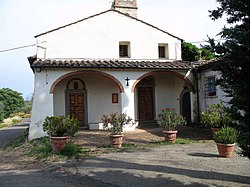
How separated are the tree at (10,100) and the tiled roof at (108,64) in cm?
3486

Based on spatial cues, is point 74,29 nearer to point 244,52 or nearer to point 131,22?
point 131,22

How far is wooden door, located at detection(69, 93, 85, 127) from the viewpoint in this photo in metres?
17.0

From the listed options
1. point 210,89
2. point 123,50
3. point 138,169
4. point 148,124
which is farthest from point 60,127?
point 210,89

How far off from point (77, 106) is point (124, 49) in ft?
15.2

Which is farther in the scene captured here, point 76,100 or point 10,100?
point 10,100

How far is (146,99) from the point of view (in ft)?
59.8

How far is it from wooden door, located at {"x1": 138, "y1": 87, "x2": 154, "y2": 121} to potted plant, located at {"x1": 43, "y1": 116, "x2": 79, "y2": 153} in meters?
7.86

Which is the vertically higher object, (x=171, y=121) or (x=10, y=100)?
(x=10, y=100)

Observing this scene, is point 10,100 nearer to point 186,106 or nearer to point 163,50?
point 163,50

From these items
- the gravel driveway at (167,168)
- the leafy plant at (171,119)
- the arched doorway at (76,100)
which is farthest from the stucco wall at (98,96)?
the gravel driveway at (167,168)

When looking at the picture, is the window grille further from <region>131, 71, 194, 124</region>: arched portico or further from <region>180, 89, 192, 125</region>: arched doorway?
<region>180, 89, 192, 125</region>: arched doorway

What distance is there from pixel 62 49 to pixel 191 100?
26.9ft

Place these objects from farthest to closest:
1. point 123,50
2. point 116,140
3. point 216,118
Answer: point 123,50
point 216,118
point 116,140

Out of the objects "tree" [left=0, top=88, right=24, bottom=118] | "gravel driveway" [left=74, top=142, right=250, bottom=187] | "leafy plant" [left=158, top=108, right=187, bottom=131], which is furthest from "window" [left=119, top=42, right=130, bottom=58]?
"tree" [left=0, top=88, right=24, bottom=118]
